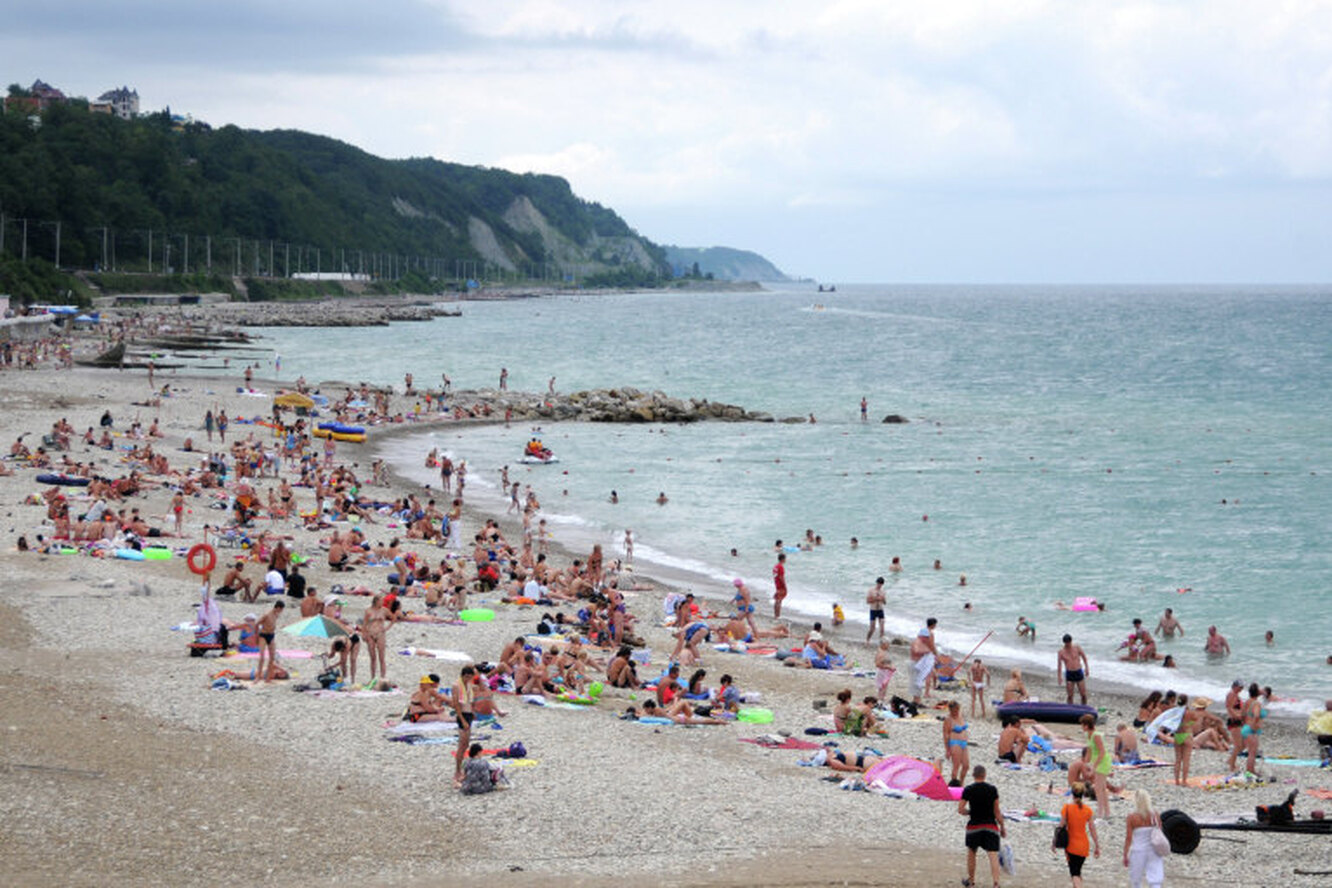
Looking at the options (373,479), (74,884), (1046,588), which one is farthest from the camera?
(373,479)

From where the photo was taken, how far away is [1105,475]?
4159 cm

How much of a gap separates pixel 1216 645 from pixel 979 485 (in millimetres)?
18338

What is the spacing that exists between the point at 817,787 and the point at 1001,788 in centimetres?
207

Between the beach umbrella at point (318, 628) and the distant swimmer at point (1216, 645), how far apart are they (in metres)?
13.7

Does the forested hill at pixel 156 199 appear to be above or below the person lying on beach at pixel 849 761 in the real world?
above

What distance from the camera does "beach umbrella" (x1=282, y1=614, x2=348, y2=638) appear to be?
16.8m

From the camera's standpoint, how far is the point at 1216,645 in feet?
69.7

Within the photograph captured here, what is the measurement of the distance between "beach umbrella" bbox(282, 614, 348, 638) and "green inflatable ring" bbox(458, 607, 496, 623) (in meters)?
3.72

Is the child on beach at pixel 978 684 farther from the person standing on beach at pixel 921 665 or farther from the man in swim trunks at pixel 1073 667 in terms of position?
the man in swim trunks at pixel 1073 667

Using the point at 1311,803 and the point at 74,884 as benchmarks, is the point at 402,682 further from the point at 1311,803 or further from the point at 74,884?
the point at 1311,803

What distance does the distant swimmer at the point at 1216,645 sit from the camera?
21.2 meters

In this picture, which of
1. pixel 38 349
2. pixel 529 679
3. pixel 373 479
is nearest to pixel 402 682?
pixel 529 679

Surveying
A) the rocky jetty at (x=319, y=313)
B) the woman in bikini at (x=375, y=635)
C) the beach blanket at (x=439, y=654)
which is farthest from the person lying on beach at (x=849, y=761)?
the rocky jetty at (x=319, y=313)

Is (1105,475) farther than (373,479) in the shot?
Yes
